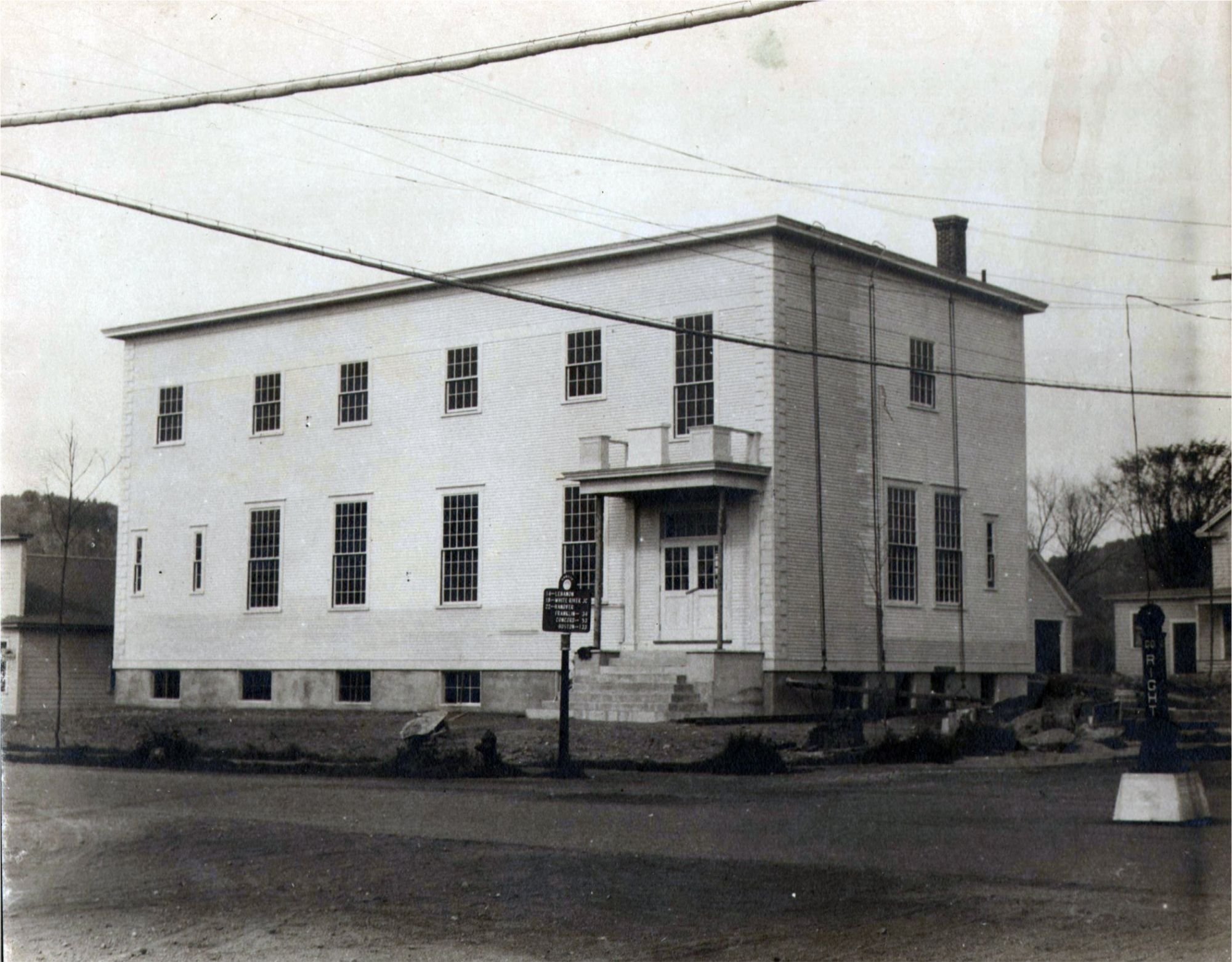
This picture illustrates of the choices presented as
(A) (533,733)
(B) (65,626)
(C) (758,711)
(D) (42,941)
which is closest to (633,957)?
(D) (42,941)

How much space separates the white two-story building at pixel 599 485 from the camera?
25.7 meters

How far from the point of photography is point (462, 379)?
28047mm

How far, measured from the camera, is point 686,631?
26.4 m

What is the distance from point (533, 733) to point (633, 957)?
13458 mm

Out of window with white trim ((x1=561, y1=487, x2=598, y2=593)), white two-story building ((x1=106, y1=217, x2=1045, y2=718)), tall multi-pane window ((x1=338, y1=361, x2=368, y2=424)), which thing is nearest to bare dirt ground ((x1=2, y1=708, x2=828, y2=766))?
white two-story building ((x1=106, y1=217, x2=1045, y2=718))

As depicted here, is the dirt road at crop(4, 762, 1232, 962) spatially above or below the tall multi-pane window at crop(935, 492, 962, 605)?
below

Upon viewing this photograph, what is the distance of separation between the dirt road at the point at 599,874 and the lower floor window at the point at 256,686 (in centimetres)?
1439

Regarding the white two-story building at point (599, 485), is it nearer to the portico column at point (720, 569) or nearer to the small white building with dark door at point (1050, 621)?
the portico column at point (720, 569)

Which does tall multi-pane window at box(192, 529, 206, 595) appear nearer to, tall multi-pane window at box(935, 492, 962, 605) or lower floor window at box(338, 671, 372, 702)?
lower floor window at box(338, 671, 372, 702)

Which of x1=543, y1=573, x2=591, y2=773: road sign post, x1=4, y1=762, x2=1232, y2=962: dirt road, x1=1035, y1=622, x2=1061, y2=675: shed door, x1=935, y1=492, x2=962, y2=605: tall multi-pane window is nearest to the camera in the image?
x1=4, y1=762, x2=1232, y2=962: dirt road

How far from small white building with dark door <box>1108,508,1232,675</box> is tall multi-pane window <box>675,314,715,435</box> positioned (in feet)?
28.3

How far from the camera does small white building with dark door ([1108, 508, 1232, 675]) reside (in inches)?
1155

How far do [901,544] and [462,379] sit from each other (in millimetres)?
8705

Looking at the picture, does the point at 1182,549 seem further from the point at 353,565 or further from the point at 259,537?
the point at 259,537
